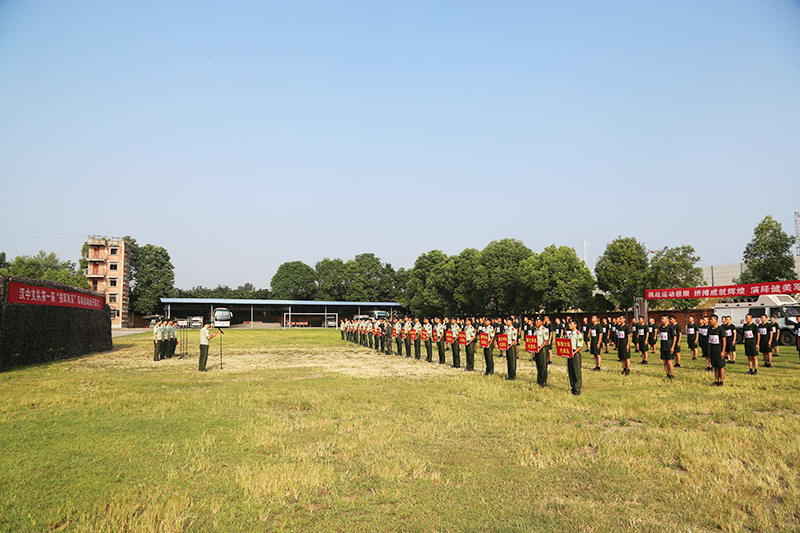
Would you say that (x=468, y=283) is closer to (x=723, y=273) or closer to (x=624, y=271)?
(x=624, y=271)

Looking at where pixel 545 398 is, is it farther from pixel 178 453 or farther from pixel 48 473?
pixel 48 473

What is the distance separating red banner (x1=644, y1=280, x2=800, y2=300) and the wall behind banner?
38303mm

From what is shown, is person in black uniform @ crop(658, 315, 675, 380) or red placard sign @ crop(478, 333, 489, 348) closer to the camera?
person in black uniform @ crop(658, 315, 675, 380)

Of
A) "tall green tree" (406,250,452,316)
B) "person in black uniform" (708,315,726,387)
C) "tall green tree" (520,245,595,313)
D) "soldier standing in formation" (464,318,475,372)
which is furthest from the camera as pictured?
"tall green tree" (406,250,452,316)

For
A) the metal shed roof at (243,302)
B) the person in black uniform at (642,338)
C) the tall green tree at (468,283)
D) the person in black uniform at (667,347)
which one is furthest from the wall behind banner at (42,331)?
the tall green tree at (468,283)

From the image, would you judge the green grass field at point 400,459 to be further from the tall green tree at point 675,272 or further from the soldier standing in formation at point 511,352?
the tall green tree at point 675,272

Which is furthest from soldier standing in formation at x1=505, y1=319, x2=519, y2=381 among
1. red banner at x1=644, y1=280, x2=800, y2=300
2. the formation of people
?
red banner at x1=644, y1=280, x2=800, y2=300

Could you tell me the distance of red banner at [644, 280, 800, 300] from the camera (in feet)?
91.0

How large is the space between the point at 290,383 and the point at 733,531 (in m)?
11.6

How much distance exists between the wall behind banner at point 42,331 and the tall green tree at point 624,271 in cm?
4112

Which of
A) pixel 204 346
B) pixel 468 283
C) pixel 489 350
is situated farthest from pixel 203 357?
pixel 468 283

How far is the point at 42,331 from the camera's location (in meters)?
19.9

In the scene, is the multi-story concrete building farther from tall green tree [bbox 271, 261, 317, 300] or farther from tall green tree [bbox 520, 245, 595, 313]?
tall green tree [bbox 520, 245, 595, 313]

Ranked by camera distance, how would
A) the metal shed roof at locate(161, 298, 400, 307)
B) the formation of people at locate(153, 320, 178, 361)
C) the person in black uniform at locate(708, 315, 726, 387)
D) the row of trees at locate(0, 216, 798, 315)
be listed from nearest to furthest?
1. the person in black uniform at locate(708, 315, 726, 387)
2. the formation of people at locate(153, 320, 178, 361)
3. the row of trees at locate(0, 216, 798, 315)
4. the metal shed roof at locate(161, 298, 400, 307)
